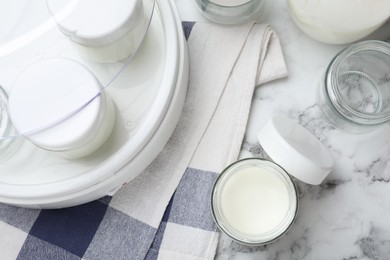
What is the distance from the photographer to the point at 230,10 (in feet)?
2.10

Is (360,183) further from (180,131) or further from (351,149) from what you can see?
(180,131)

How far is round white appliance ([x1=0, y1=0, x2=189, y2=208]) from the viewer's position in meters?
0.57

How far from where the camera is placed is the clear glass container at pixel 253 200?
59 cm

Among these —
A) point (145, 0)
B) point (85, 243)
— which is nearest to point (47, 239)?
point (85, 243)

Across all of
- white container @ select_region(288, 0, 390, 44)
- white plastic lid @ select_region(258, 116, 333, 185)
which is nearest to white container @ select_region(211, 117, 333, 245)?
white plastic lid @ select_region(258, 116, 333, 185)

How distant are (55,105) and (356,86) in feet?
1.15

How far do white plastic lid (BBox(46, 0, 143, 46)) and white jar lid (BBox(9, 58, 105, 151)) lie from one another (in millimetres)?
38

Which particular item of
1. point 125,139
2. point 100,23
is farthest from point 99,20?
point 125,139

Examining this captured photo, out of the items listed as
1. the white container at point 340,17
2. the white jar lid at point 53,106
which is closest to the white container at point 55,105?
the white jar lid at point 53,106

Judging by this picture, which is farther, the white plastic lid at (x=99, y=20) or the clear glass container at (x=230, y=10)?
the clear glass container at (x=230, y=10)

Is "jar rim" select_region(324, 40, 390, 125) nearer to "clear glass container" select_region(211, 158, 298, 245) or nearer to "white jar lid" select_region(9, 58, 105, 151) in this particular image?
"clear glass container" select_region(211, 158, 298, 245)

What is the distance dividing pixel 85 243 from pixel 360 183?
1.06ft

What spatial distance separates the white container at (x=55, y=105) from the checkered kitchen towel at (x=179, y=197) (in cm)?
12

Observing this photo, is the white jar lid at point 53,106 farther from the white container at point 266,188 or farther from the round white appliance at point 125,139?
the white container at point 266,188
